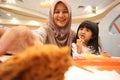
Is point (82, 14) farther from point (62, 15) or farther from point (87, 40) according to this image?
point (62, 15)

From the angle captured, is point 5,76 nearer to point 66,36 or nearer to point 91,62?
point 91,62

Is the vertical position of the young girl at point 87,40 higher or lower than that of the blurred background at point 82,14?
lower

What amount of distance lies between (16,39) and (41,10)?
7477 millimetres

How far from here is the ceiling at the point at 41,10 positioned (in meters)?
6.18

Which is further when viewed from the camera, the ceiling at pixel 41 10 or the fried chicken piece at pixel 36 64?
the ceiling at pixel 41 10

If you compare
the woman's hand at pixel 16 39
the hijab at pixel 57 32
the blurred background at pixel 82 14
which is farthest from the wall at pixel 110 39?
the woman's hand at pixel 16 39

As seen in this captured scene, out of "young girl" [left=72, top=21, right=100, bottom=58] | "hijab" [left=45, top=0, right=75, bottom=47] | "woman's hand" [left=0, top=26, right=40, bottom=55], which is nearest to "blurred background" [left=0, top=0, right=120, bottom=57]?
"young girl" [left=72, top=21, right=100, bottom=58]

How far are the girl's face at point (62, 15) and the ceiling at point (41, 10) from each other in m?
4.35

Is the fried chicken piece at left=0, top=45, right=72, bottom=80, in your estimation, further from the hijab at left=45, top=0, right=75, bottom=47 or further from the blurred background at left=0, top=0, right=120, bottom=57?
the blurred background at left=0, top=0, right=120, bottom=57

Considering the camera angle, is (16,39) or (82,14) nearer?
(16,39)

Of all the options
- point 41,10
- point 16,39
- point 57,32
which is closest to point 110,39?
point 57,32

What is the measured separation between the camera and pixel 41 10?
25.4 feet

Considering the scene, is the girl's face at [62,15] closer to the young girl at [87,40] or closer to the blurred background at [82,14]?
the young girl at [87,40]

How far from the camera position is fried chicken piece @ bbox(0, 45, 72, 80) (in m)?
0.21
